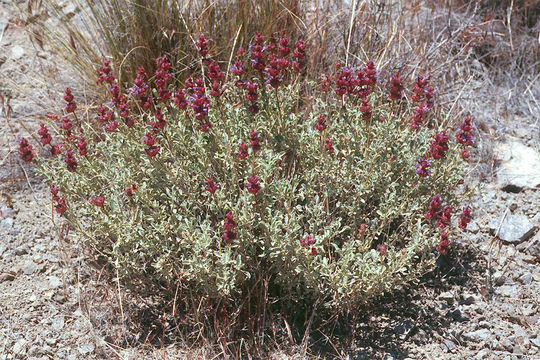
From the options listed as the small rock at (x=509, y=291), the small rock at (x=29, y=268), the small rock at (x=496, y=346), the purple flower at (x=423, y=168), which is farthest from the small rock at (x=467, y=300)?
the small rock at (x=29, y=268)

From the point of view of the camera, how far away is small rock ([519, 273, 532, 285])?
3.25 meters

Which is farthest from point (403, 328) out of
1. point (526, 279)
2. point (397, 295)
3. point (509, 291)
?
point (526, 279)

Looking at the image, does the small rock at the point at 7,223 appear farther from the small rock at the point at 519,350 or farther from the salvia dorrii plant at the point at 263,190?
the small rock at the point at 519,350

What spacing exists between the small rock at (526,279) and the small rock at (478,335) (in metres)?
0.45

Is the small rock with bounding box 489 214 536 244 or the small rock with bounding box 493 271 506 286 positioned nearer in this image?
the small rock with bounding box 493 271 506 286

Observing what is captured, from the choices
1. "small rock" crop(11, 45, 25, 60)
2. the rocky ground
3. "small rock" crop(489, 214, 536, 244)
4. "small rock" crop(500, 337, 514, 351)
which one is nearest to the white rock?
the rocky ground

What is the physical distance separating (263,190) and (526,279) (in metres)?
1.70

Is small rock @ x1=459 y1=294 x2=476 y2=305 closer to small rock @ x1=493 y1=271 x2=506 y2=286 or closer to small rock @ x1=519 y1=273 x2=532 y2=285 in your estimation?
small rock @ x1=493 y1=271 x2=506 y2=286

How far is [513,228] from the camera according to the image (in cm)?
353

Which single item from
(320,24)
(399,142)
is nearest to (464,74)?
(320,24)

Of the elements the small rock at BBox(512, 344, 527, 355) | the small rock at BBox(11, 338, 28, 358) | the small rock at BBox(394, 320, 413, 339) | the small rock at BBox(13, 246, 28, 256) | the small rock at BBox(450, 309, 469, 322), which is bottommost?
the small rock at BBox(512, 344, 527, 355)

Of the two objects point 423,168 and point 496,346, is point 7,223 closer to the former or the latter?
point 423,168

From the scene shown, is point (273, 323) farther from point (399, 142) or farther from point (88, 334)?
point (399, 142)

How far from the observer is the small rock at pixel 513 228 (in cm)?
348
